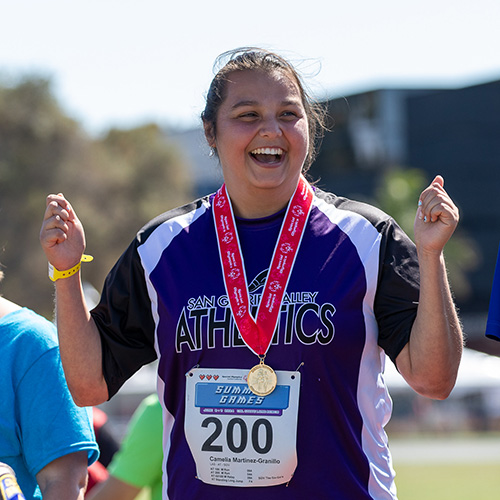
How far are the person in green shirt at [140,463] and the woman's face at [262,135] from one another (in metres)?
1.41

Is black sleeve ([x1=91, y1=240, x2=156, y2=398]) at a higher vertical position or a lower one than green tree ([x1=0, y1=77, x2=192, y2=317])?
higher

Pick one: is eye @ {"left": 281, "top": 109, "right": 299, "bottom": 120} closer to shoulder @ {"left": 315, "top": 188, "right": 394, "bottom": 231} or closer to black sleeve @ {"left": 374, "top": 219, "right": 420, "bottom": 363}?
shoulder @ {"left": 315, "top": 188, "right": 394, "bottom": 231}

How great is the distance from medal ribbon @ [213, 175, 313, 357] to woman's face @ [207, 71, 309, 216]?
0.07 meters

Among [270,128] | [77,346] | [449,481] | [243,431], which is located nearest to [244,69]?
[270,128]

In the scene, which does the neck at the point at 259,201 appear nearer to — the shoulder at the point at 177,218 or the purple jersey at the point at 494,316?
the shoulder at the point at 177,218

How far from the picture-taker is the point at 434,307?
9.25 feet

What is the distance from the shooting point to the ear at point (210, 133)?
3.41 meters

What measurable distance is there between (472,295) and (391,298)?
47182 millimetres

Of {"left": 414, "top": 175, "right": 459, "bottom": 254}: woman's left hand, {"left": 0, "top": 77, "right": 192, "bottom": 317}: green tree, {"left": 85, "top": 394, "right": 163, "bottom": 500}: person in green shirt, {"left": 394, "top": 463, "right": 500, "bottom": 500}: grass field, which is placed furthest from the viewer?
→ {"left": 0, "top": 77, "right": 192, "bottom": 317}: green tree

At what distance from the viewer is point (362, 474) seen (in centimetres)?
294

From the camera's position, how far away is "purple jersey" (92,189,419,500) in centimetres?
293

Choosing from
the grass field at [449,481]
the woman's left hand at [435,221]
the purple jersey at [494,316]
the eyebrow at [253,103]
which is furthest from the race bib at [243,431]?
the grass field at [449,481]

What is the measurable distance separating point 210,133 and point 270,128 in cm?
36

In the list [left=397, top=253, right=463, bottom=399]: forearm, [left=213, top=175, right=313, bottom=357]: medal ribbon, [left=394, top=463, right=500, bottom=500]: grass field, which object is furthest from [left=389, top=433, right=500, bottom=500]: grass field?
[left=397, top=253, right=463, bottom=399]: forearm
